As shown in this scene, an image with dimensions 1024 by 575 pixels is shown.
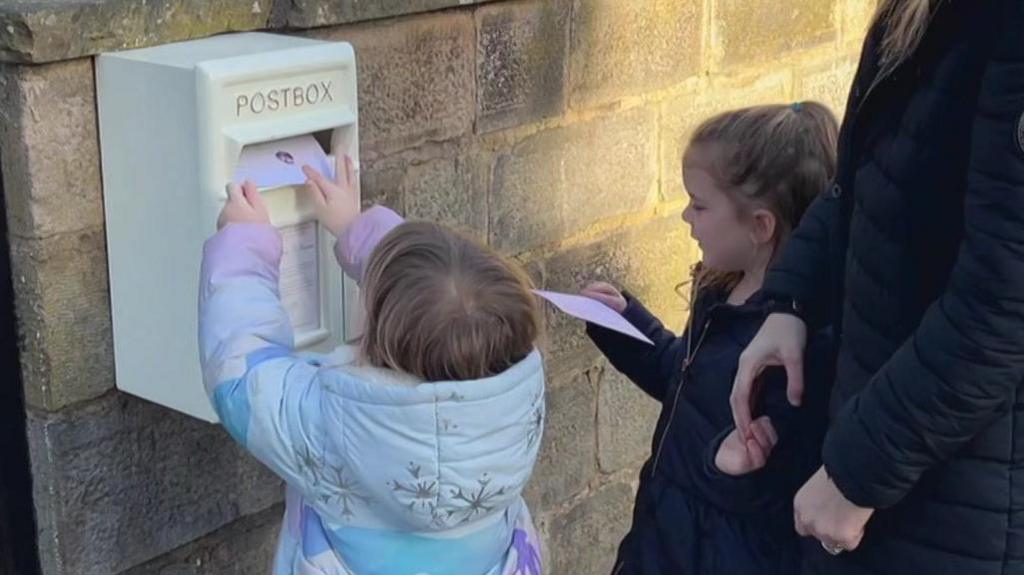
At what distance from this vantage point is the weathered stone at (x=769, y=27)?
3.49m

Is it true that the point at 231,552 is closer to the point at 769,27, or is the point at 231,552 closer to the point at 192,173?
the point at 192,173

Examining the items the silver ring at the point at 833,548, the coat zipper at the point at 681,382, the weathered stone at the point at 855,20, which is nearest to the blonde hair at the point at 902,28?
the silver ring at the point at 833,548

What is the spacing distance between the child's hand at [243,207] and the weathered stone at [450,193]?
0.67 m

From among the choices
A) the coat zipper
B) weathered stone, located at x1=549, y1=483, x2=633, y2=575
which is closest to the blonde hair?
the coat zipper

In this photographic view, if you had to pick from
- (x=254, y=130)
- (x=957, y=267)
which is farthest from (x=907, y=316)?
(x=254, y=130)

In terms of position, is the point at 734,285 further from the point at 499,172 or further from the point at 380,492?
the point at 380,492

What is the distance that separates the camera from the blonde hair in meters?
1.75

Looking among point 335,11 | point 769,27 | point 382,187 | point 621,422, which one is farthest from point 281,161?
point 769,27

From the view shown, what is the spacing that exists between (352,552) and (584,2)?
149cm

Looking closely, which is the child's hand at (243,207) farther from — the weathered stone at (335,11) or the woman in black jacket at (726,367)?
→ the woman in black jacket at (726,367)

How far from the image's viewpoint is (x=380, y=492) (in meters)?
1.94

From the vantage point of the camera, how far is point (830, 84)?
3920 millimetres

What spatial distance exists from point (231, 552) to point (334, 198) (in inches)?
28.9

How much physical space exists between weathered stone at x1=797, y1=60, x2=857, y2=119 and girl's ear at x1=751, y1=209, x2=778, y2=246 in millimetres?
1342
